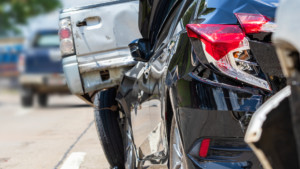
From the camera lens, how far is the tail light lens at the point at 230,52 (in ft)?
10.2

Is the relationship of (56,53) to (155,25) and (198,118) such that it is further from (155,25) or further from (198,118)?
(198,118)

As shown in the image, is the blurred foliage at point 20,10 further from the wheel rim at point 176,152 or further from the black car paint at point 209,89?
the black car paint at point 209,89

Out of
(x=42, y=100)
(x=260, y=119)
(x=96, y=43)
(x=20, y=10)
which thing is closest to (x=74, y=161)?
(x=96, y=43)

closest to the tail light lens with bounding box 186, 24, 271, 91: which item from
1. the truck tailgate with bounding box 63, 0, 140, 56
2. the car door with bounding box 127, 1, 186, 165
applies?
the car door with bounding box 127, 1, 186, 165

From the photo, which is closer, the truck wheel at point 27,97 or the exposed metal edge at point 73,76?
the exposed metal edge at point 73,76

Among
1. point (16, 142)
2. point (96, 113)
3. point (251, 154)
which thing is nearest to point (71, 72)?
point (96, 113)

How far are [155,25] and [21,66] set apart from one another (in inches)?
441

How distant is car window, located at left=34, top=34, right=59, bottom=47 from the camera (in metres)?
15.5

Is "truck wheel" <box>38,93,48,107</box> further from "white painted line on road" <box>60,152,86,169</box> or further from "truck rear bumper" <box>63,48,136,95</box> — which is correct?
"truck rear bumper" <box>63,48,136,95</box>

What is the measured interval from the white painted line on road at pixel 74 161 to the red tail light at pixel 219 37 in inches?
122

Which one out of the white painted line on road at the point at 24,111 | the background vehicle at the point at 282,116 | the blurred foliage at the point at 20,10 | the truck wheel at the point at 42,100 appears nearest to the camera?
the background vehicle at the point at 282,116

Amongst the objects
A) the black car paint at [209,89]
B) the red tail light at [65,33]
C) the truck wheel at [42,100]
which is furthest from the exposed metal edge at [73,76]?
the truck wheel at [42,100]

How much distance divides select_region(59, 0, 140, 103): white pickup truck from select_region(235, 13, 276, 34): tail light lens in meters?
3.13

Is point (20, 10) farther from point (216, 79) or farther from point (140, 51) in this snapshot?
point (216, 79)
